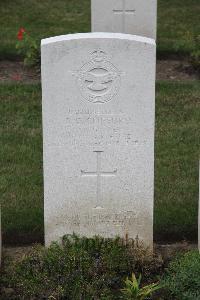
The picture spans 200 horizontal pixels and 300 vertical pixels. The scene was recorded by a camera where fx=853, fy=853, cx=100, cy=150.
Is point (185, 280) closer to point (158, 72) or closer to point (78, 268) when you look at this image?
point (78, 268)

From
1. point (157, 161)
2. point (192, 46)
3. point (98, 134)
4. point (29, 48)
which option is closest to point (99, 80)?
point (98, 134)

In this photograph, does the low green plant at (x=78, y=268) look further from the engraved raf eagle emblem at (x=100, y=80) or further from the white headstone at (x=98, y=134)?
the engraved raf eagle emblem at (x=100, y=80)

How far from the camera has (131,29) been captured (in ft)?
35.4

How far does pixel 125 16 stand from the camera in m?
10.7

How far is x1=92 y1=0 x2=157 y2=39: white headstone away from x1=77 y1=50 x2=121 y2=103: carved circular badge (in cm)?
468

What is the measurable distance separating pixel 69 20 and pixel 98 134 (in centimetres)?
687


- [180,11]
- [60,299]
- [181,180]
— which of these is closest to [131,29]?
[180,11]

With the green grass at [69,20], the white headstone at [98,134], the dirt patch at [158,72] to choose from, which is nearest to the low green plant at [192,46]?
the green grass at [69,20]

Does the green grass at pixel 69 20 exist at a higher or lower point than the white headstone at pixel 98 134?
higher

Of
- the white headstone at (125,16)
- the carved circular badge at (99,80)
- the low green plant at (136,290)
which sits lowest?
the low green plant at (136,290)

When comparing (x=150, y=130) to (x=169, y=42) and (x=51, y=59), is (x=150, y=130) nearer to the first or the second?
(x=51, y=59)

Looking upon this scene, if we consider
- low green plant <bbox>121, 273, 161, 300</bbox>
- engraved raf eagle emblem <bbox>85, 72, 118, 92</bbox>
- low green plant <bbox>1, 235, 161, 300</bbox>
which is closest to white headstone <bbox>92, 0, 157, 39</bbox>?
engraved raf eagle emblem <bbox>85, 72, 118, 92</bbox>

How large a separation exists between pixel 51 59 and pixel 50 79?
0.14 m

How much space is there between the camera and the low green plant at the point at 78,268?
5840 millimetres
